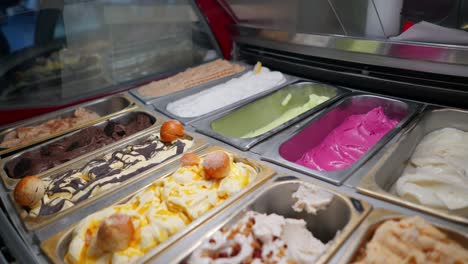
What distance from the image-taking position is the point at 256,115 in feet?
7.67

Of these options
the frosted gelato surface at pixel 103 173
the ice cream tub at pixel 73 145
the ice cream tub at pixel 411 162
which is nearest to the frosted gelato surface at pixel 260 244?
the ice cream tub at pixel 411 162

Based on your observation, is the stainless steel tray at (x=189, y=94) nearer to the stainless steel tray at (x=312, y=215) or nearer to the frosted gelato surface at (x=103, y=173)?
the frosted gelato surface at (x=103, y=173)

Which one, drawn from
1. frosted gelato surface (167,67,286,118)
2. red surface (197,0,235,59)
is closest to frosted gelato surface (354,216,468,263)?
frosted gelato surface (167,67,286,118)

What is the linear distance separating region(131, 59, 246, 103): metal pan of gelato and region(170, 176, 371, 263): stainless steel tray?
50.6 inches

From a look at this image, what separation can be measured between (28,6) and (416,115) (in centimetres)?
230

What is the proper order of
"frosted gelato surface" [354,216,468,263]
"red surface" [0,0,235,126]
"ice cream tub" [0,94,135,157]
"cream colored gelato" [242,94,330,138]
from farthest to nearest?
"red surface" [0,0,235,126] → "cream colored gelato" [242,94,330,138] → "ice cream tub" [0,94,135,157] → "frosted gelato surface" [354,216,468,263]

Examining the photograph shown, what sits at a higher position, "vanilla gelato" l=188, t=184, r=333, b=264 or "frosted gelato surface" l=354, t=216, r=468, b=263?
"frosted gelato surface" l=354, t=216, r=468, b=263

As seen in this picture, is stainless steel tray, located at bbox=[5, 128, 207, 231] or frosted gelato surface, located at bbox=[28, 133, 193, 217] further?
frosted gelato surface, located at bbox=[28, 133, 193, 217]

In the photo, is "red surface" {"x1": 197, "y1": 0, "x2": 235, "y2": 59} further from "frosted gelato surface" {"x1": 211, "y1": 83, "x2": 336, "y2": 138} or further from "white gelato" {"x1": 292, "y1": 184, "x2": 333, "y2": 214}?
"white gelato" {"x1": 292, "y1": 184, "x2": 333, "y2": 214}

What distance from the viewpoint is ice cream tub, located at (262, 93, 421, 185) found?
182 cm

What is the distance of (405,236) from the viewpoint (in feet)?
3.52

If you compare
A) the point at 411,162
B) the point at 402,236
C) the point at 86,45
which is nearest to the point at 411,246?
the point at 402,236

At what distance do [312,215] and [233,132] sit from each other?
39.1 inches

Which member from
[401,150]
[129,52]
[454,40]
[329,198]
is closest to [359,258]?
[329,198]
